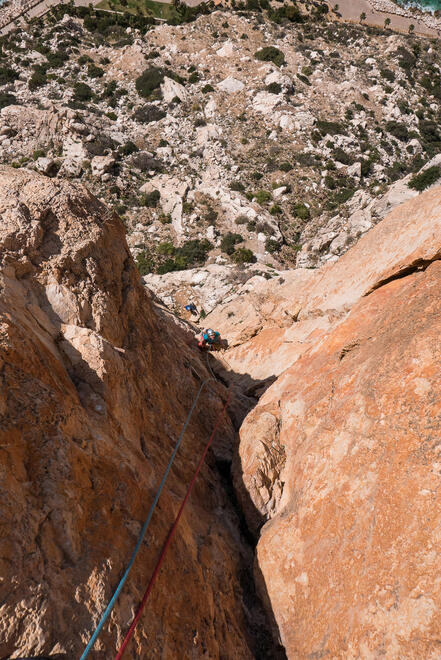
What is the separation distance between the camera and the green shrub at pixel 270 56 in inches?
1962

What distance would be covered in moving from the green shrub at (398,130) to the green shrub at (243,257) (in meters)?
27.0

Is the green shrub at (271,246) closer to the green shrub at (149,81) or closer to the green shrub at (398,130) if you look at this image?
the green shrub at (398,130)

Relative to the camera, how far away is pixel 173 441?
7652mm

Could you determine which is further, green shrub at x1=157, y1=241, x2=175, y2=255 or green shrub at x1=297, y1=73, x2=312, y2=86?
green shrub at x1=297, y1=73, x2=312, y2=86

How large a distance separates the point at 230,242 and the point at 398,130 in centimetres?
2772

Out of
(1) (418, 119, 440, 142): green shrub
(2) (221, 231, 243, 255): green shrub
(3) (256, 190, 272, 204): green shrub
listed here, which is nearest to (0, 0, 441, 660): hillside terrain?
(2) (221, 231, 243, 255): green shrub

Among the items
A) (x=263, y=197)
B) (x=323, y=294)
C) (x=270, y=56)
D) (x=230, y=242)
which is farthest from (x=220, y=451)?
(x=270, y=56)

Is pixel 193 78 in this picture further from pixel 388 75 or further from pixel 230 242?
pixel 230 242

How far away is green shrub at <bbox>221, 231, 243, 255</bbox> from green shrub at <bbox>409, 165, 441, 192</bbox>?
13445 mm

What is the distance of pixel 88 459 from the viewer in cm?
482

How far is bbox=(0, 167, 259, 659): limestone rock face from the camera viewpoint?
3822 mm

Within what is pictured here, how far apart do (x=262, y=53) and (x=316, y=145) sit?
18720 mm

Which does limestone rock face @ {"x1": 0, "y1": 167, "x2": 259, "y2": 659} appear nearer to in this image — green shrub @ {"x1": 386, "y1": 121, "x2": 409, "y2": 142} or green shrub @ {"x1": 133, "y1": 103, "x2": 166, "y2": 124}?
green shrub @ {"x1": 133, "y1": 103, "x2": 166, "y2": 124}

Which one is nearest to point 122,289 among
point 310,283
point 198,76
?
point 310,283
